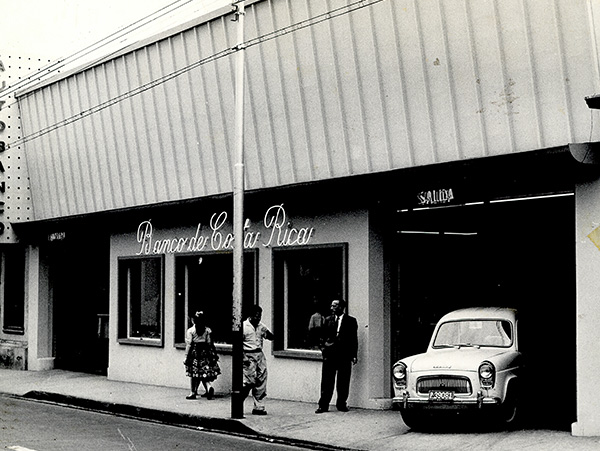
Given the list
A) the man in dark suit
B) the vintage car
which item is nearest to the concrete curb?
the vintage car

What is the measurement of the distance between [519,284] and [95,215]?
10.5 m

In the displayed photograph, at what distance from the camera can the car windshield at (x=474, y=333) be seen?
556 inches

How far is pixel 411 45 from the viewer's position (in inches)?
599

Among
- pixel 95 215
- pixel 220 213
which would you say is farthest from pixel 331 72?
pixel 95 215

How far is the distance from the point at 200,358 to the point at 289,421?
12.4 ft

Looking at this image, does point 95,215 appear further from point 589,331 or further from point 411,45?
point 589,331

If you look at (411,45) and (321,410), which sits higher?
(411,45)

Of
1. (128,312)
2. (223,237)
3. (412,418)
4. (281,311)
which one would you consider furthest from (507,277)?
(128,312)

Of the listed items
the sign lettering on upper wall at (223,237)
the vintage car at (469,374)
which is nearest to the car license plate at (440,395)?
the vintage car at (469,374)

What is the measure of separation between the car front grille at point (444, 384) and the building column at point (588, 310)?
1.54 meters

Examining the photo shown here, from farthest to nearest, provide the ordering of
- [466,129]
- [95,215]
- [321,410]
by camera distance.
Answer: [95,215]
[321,410]
[466,129]

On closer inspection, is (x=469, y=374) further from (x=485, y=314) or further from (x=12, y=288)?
(x=12, y=288)

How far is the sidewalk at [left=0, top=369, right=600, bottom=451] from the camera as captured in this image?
12.6m

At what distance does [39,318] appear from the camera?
26.0 meters
